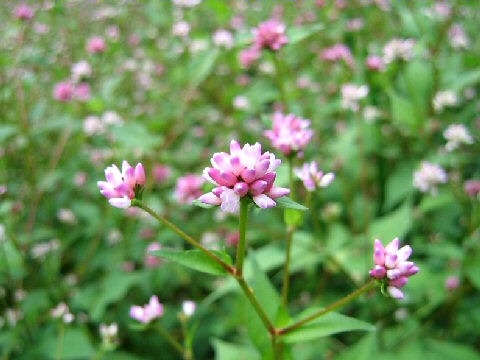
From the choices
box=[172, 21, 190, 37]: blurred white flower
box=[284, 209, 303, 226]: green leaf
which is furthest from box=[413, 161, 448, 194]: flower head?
box=[172, 21, 190, 37]: blurred white flower

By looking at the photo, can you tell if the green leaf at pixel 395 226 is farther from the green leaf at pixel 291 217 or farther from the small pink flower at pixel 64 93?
the small pink flower at pixel 64 93

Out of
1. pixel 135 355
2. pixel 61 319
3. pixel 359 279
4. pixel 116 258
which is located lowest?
pixel 135 355

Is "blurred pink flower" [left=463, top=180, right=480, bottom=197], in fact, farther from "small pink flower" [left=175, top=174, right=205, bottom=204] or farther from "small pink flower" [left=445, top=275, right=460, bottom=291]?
"small pink flower" [left=175, top=174, right=205, bottom=204]

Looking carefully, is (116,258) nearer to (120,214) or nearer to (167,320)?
(120,214)

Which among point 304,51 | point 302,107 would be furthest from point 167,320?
point 304,51

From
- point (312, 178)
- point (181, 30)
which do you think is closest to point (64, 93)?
point (181, 30)

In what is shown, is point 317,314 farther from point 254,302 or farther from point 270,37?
point 270,37
